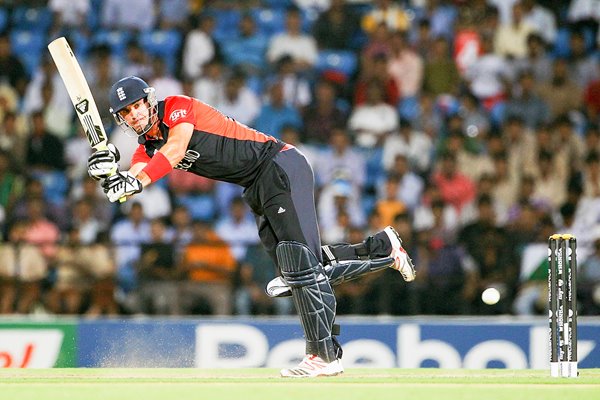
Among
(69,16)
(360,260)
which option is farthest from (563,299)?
(69,16)

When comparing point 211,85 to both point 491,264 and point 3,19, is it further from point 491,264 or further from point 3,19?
point 491,264

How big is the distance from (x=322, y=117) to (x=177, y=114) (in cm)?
548

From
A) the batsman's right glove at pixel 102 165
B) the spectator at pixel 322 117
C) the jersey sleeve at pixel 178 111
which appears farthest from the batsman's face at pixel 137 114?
the spectator at pixel 322 117

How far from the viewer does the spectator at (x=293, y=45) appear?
12820mm

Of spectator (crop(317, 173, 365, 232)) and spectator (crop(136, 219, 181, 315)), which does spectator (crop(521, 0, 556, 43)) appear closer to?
spectator (crop(317, 173, 365, 232))

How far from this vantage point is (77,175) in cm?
1185

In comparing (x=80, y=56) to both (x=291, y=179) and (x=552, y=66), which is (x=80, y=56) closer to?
(x=552, y=66)

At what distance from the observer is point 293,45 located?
508 inches

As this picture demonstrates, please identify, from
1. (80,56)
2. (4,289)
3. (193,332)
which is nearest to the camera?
(193,332)

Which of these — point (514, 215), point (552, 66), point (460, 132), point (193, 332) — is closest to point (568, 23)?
point (552, 66)

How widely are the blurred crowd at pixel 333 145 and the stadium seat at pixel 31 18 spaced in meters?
0.02

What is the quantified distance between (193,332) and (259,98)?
12.2ft

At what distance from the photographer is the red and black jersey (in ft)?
22.5

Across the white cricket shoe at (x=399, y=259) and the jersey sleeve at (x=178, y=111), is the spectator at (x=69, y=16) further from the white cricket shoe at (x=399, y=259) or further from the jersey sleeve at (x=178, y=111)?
the white cricket shoe at (x=399, y=259)
